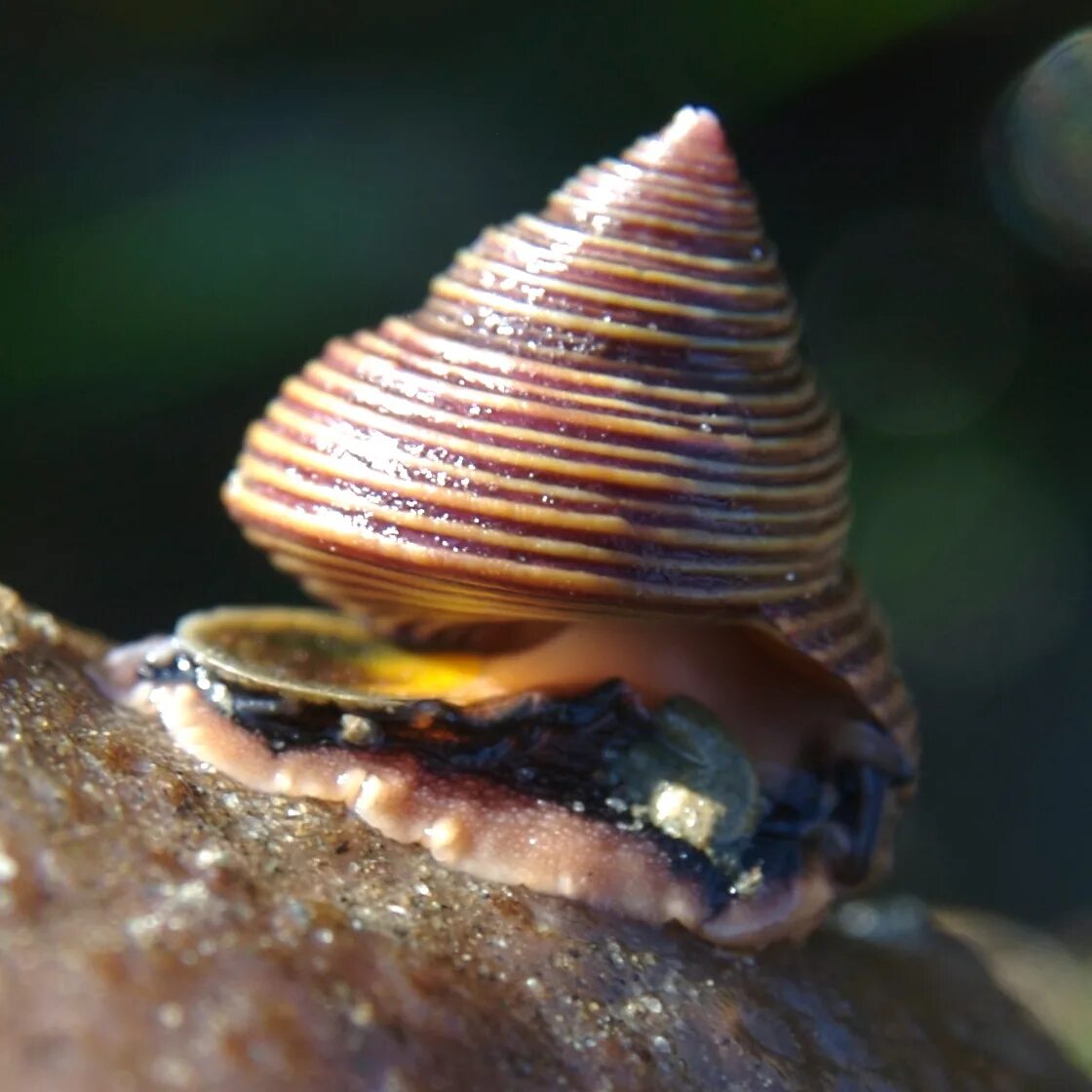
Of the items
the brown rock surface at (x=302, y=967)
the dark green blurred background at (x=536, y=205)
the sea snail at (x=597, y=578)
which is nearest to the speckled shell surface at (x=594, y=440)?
the sea snail at (x=597, y=578)

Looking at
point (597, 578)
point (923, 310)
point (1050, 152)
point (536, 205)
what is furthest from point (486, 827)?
point (1050, 152)

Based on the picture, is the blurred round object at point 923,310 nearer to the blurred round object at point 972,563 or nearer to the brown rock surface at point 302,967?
the blurred round object at point 972,563

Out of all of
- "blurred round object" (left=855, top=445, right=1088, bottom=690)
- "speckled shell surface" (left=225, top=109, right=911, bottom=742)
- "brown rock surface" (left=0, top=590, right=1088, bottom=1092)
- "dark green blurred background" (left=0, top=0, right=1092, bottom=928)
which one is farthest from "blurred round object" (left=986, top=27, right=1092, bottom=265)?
"brown rock surface" (left=0, top=590, right=1088, bottom=1092)

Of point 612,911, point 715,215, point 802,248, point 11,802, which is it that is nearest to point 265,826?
point 11,802

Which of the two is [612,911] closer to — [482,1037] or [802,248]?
[482,1037]

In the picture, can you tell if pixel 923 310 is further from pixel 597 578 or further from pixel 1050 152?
pixel 597 578

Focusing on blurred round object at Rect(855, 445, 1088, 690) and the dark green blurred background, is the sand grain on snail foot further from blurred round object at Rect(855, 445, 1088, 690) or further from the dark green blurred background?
blurred round object at Rect(855, 445, 1088, 690)
